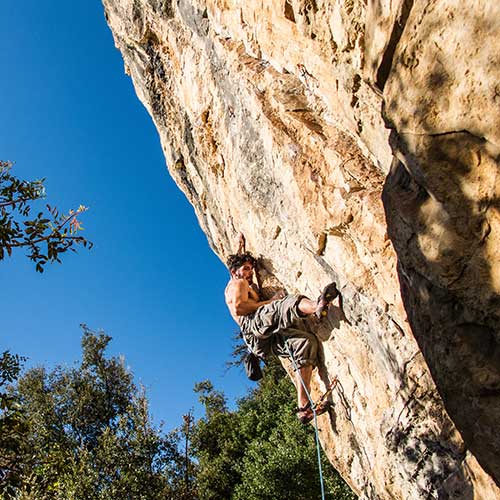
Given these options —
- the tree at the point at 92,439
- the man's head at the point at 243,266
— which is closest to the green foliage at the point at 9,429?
the tree at the point at 92,439

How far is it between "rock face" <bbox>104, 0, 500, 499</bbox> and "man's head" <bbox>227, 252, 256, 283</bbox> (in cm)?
22

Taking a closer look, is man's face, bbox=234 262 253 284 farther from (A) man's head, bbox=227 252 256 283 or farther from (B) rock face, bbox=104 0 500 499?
(B) rock face, bbox=104 0 500 499

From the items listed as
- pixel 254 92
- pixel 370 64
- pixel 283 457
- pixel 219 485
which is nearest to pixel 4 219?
pixel 254 92

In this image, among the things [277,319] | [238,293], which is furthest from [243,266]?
[277,319]

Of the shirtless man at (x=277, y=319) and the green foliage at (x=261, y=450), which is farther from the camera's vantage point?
the green foliage at (x=261, y=450)

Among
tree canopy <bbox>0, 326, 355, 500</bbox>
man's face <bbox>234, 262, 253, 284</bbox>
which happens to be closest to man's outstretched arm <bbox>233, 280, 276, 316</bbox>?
man's face <bbox>234, 262, 253, 284</bbox>

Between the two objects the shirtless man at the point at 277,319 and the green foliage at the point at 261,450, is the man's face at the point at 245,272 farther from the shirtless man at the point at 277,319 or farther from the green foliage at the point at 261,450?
the green foliage at the point at 261,450

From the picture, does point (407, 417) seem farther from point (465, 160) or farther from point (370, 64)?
point (370, 64)

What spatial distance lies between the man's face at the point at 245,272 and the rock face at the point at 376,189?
290 millimetres

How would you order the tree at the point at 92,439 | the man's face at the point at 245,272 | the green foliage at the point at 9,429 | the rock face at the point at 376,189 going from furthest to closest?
the tree at the point at 92,439, the man's face at the point at 245,272, the green foliage at the point at 9,429, the rock face at the point at 376,189

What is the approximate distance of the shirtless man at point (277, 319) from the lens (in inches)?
235

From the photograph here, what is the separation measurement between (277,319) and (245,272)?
1440 mm

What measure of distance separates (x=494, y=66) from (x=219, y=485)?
1818 cm

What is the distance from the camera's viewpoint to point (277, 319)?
20.6 ft
